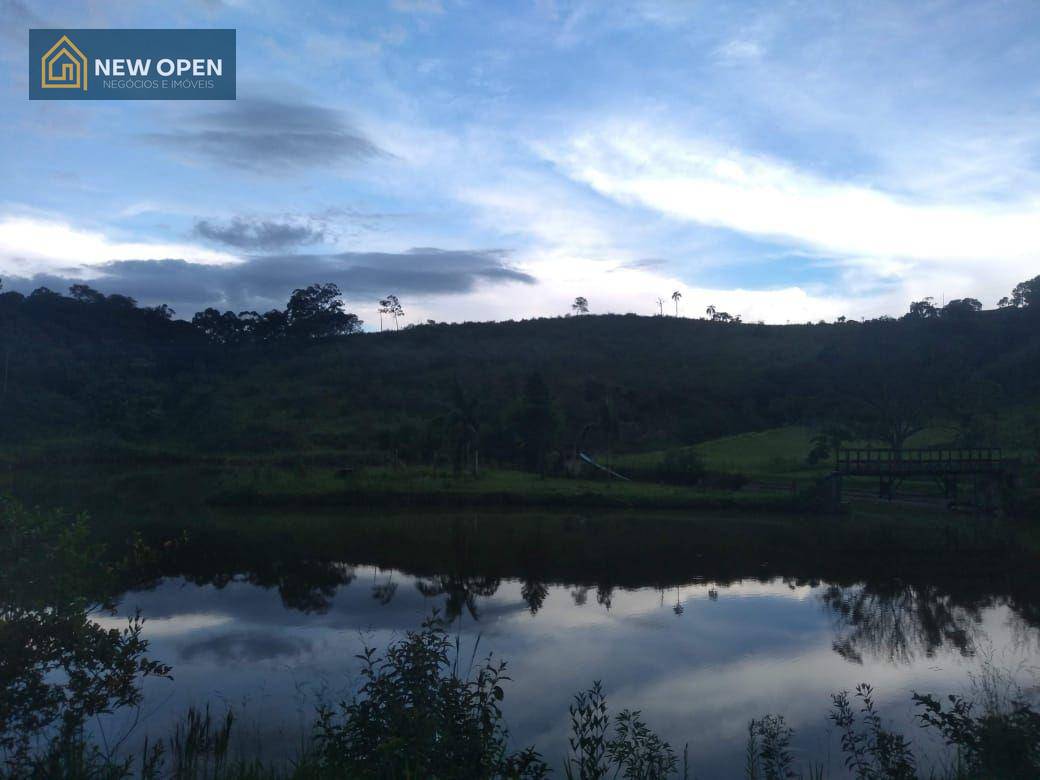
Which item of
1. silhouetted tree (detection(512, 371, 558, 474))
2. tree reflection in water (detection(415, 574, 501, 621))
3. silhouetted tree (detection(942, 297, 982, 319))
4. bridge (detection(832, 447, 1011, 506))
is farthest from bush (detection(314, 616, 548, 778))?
silhouetted tree (detection(942, 297, 982, 319))

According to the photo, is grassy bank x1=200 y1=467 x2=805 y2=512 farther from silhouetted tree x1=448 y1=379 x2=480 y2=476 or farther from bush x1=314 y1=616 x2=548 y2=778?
bush x1=314 y1=616 x2=548 y2=778

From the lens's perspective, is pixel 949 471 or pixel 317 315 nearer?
pixel 949 471

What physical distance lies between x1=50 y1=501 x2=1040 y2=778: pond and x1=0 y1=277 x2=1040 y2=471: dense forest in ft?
55.1

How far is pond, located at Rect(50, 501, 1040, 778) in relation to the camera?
1260 centimetres

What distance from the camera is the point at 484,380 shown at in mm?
77625

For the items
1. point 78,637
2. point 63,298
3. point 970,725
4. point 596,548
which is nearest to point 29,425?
point 63,298

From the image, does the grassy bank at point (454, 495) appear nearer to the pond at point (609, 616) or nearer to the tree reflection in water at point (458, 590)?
the pond at point (609, 616)

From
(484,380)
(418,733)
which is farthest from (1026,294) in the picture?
(418,733)

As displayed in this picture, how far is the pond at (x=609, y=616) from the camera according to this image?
41.3 feet

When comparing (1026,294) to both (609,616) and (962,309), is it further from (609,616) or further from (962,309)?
(609,616)

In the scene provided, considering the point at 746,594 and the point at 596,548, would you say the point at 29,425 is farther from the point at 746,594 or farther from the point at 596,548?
the point at 746,594

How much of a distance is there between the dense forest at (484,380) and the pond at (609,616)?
16.8 m

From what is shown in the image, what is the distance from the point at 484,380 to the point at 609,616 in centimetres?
5905

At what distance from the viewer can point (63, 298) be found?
85250mm
